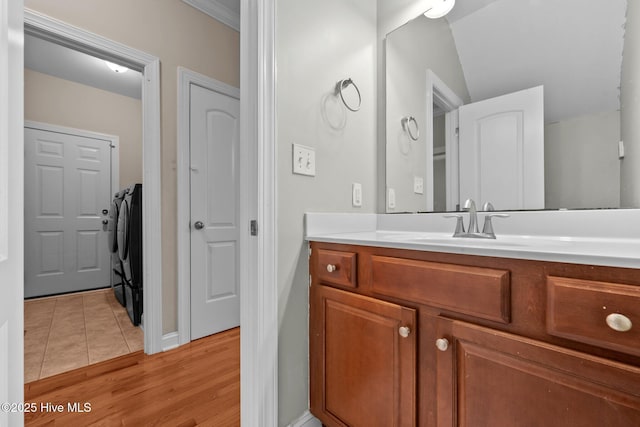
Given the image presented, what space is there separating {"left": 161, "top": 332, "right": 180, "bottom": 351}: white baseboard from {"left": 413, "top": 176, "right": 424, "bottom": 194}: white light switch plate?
1973mm

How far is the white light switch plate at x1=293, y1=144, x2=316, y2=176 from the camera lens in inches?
45.1

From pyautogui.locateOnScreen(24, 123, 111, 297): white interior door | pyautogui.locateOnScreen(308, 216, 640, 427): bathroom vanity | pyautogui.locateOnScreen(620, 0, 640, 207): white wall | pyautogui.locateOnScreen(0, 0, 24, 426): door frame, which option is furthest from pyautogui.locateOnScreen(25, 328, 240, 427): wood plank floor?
pyautogui.locateOnScreen(24, 123, 111, 297): white interior door

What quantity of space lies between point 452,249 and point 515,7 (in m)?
1.16

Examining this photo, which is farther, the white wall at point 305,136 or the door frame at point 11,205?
the white wall at point 305,136

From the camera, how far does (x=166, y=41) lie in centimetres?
208

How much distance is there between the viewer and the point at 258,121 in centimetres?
105

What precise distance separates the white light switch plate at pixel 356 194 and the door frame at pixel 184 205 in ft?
4.58

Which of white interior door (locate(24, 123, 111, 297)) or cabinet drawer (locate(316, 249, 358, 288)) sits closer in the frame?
cabinet drawer (locate(316, 249, 358, 288))

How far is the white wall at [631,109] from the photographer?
920 millimetres

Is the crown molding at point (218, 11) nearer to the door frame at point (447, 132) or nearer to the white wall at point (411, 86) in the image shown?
the white wall at point (411, 86)

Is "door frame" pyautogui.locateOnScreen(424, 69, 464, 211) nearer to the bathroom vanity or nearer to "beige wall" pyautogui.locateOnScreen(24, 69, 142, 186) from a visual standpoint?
the bathroom vanity

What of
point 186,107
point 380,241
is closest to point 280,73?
point 380,241

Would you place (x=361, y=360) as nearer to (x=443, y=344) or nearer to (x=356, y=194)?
(x=443, y=344)

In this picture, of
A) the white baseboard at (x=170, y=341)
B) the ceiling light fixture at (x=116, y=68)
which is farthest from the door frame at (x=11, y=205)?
the ceiling light fixture at (x=116, y=68)
